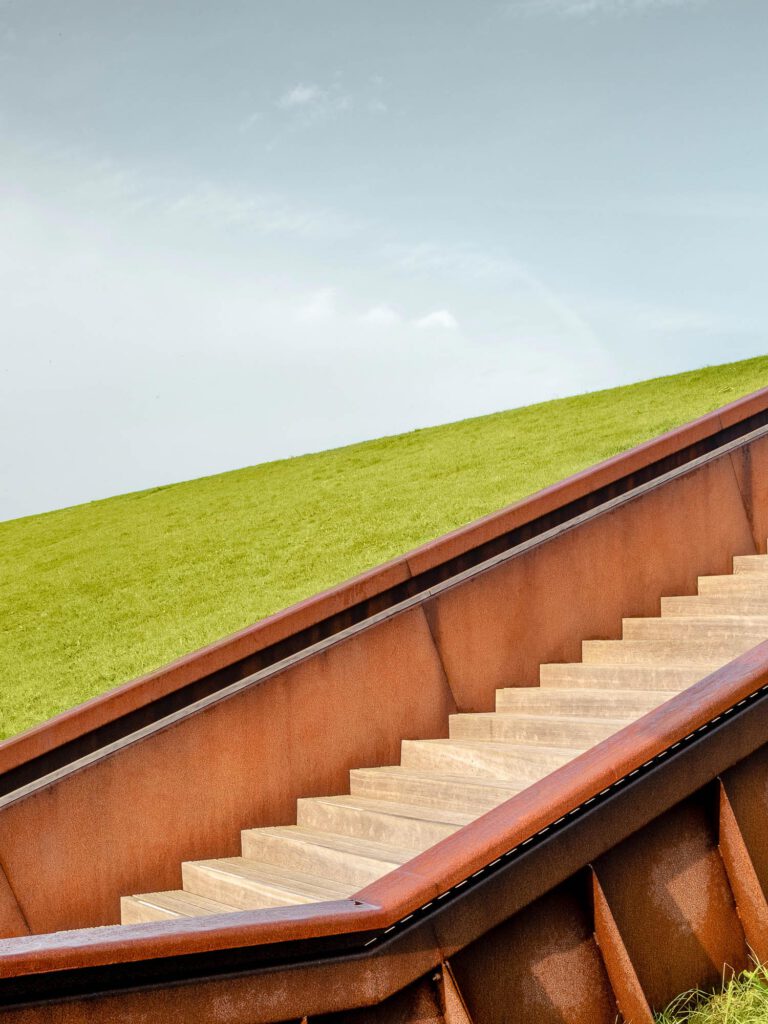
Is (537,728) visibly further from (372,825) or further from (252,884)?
(252,884)

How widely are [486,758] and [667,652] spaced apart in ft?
4.58

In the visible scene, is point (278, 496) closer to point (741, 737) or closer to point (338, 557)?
point (338, 557)

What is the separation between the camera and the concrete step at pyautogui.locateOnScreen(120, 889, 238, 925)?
510 cm

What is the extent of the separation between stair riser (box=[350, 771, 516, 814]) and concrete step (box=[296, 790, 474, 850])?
53 mm

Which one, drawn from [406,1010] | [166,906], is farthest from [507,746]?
[406,1010]

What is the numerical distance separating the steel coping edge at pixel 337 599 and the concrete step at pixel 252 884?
0.91 metres

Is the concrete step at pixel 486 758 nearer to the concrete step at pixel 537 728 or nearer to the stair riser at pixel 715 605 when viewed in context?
the concrete step at pixel 537 728

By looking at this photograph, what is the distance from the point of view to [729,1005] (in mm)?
3691

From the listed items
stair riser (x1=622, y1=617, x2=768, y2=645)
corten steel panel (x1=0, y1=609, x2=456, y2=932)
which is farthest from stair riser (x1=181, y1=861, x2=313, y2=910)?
stair riser (x1=622, y1=617, x2=768, y2=645)

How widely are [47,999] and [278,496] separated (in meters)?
11.1

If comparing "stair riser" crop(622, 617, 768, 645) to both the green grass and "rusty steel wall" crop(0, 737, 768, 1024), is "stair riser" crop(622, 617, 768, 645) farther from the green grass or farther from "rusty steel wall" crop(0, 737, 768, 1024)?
the green grass

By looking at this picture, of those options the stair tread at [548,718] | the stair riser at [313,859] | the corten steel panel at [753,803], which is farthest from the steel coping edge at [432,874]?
the stair tread at [548,718]

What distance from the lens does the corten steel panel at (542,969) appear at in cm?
350

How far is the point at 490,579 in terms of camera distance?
21.9ft
